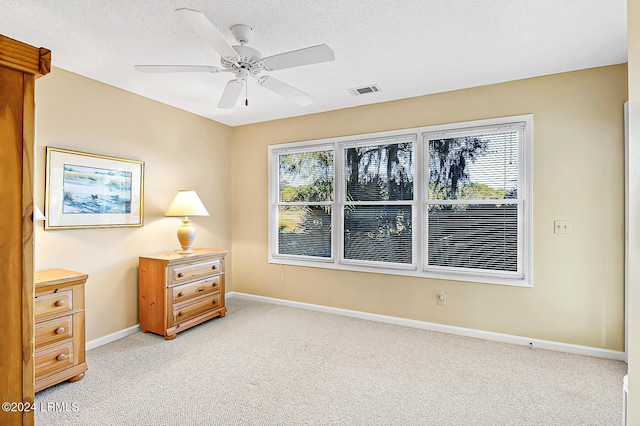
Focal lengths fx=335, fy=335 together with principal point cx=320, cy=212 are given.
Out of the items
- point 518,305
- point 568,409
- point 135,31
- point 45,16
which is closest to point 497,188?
point 518,305

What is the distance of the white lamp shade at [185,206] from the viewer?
143 inches

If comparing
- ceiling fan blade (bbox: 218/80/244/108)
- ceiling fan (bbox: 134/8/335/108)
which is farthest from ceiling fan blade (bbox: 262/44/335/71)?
ceiling fan blade (bbox: 218/80/244/108)

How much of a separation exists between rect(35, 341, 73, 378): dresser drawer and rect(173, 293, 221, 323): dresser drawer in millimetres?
958

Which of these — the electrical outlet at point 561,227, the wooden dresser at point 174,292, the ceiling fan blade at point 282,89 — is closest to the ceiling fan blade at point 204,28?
the ceiling fan blade at point 282,89

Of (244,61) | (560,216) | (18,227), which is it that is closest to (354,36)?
(244,61)

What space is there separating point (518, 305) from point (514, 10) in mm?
2468

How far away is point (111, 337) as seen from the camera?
3.24 m

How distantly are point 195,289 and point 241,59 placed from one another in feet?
7.92

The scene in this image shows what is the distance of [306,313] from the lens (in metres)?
4.05

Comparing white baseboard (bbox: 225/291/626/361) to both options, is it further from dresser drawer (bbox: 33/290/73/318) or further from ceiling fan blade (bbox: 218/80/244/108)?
ceiling fan blade (bbox: 218/80/244/108)

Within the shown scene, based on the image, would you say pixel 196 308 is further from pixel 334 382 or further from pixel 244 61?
pixel 244 61

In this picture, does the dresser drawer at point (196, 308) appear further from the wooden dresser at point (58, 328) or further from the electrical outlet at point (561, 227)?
the electrical outlet at point (561, 227)

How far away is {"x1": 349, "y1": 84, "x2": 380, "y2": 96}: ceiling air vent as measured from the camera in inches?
132

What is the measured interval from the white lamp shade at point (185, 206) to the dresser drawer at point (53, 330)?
4.63 ft
